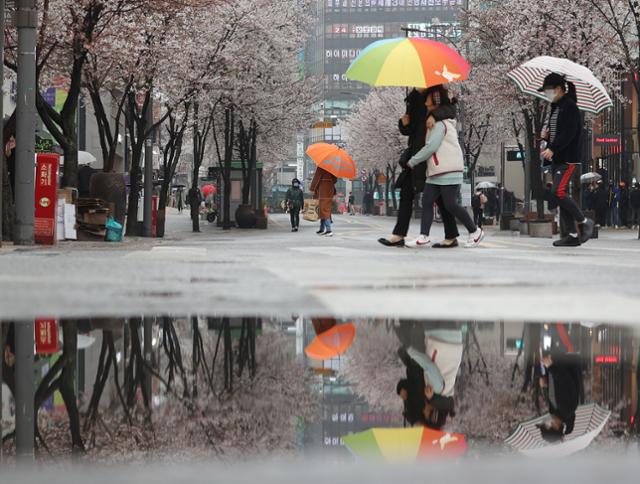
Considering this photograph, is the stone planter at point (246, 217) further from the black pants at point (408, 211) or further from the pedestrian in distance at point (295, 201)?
the black pants at point (408, 211)

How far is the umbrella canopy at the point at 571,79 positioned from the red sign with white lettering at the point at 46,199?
23.7 ft

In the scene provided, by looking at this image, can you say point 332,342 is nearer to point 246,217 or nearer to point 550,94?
point 550,94

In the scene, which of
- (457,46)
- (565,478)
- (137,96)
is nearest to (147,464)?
(565,478)

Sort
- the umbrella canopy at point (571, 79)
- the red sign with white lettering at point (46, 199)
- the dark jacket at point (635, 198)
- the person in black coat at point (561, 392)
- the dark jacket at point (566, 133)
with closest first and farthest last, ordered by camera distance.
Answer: the person in black coat at point (561, 392), the dark jacket at point (566, 133), the umbrella canopy at point (571, 79), the red sign with white lettering at point (46, 199), the dark jacket at point (635, 198)

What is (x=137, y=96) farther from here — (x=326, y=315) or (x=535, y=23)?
(x=326, y=315)

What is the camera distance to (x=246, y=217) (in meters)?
48.3

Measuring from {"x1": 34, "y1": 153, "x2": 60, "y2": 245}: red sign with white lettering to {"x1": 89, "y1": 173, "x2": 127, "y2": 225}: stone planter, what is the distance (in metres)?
7.53

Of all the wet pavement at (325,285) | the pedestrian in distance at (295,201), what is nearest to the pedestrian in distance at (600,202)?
the pedestrian in distance at (295,201)

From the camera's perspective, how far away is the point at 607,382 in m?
4.48

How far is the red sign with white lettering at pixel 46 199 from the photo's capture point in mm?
19516

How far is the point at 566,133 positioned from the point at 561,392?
12876mm

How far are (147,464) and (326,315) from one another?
401cm

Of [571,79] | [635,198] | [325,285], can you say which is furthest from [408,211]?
[635,198]

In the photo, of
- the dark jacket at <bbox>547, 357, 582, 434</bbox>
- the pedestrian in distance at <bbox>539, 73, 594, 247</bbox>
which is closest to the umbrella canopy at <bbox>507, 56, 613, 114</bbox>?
the pedestrian in distance at <bbox>539, 73, 594, 247</bbox>
